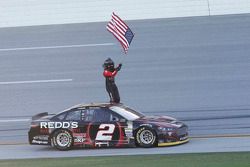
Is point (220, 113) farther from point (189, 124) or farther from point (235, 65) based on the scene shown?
point (235, 65)

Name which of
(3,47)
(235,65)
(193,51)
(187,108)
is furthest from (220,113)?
(3,47)

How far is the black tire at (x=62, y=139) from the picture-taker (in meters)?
18.5

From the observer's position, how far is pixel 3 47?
3359 centimetres

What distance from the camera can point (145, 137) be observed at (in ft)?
59.4

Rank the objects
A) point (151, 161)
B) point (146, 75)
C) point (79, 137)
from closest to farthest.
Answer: point (151, 161)
point (79, 137)
point (146, 75)

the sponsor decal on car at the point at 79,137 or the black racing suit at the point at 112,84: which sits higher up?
the black racing suit at the point at 112,84

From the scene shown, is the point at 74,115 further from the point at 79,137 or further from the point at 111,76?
the point at 111,76

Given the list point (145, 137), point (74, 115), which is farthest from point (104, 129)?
point (145, 137)

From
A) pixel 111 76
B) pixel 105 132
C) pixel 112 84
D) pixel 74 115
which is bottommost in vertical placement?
pixel 105 132

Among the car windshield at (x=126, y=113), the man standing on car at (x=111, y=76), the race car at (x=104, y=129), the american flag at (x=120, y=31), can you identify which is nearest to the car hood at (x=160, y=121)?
the race car at (x=104, y=129)

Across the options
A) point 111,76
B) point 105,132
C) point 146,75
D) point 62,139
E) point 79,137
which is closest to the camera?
point 105,132

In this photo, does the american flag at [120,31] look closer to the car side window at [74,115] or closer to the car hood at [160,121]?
the car side window at [74,115]

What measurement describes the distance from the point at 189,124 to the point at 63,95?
6616 mm

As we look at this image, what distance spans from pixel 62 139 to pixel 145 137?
2.24 m
